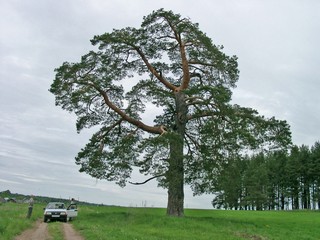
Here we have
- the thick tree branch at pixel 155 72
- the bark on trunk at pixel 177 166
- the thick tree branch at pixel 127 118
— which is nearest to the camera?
the bark on trunk at pixel 177 166

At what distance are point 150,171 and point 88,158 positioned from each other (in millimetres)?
6986

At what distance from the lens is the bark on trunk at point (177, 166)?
959 inches

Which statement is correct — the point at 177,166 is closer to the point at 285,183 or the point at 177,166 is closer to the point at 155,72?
the point at 155,72

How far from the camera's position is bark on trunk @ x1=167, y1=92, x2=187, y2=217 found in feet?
79.9

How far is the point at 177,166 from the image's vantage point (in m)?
24.7

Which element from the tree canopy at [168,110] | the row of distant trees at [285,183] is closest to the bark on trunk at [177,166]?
the tree canopy at [168,110]

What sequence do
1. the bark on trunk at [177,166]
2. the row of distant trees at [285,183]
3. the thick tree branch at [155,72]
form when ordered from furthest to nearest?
the row of distant trees at [285,183] < the thick tree branch at [155,72] < the bark on trunk at [177,166]

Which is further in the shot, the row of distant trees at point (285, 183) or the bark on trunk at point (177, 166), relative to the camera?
the row of distant trees at point (285, 183)

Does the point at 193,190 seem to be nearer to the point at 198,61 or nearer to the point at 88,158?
the point at 88,158

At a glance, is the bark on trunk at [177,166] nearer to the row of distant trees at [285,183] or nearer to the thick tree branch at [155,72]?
the thick tree branch at [155,72]

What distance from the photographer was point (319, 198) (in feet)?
256

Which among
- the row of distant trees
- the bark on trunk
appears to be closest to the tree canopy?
the bark on trunk

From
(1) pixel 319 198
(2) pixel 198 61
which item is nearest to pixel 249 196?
(1) pixel 319 198

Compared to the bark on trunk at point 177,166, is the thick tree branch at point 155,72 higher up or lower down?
higher up
